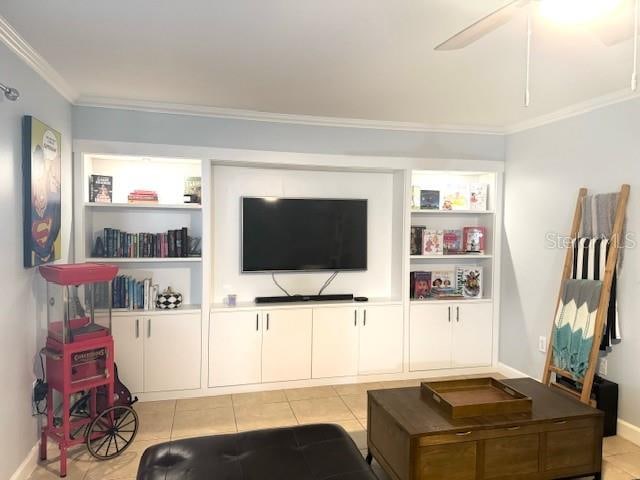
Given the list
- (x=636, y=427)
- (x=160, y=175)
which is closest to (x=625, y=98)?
(x=636, y=427)

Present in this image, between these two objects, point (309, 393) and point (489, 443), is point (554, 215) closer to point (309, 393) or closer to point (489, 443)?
point (489, 443)

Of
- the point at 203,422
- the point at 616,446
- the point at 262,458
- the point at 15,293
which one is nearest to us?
the point at 262,458

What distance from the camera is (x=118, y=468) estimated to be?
2.64 meters

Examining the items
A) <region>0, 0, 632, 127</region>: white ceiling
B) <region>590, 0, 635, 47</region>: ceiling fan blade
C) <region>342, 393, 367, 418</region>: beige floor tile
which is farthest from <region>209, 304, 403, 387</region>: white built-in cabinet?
<region>590, 0, 635, 47</region>: ceiling fan blade

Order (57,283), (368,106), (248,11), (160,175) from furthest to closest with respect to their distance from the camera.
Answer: (160,175) → (368,106) → (57,283) → (248,11)

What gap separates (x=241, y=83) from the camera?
9.89 feet

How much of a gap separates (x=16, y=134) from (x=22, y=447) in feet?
5.63

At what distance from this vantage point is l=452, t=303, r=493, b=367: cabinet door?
168 inches

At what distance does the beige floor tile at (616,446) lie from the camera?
2.87 metres

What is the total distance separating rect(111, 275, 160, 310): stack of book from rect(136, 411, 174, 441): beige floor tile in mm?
820

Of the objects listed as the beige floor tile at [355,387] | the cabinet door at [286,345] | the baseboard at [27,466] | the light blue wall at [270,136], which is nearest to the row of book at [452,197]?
the light blue wall at [270,136]

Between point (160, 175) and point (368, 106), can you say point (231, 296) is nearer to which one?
point (160, 175)

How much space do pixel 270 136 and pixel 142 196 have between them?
3.80 ft

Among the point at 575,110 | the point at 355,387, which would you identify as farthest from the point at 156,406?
the point at 575,110
